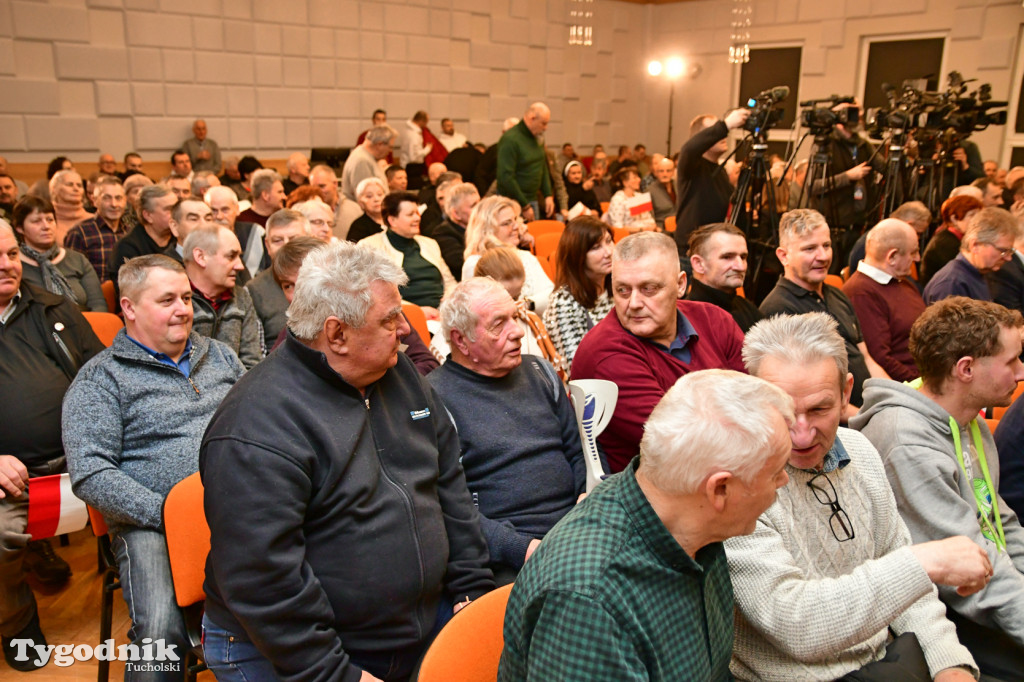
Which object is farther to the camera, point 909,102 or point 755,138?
point 909,102

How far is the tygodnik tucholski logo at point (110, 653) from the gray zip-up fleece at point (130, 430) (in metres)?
0.32

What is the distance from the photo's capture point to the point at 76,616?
8.35ft

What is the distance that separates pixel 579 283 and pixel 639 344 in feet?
3.01

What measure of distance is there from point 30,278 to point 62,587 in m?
1.47

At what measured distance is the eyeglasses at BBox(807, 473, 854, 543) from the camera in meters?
1.49

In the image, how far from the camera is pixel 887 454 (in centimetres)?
178

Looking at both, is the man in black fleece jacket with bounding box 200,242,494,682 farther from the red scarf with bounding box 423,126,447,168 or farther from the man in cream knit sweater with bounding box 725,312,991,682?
the red scarf with bounding box 423,126,447,168

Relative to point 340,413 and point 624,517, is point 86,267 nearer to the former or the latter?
point 340,413

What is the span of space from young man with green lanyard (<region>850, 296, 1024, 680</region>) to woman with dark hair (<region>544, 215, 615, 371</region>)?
135cm

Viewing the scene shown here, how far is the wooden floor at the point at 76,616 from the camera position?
88.7 inches

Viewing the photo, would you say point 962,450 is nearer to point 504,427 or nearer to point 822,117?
point 504,427

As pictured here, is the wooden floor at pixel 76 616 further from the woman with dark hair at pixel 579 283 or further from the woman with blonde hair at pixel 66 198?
the woman with blonde hair at pixel 66 198

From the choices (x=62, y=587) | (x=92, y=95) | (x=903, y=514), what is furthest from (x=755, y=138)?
(x=92, y=95)

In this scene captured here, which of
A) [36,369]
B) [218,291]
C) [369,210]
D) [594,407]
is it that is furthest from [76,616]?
[369,210]
